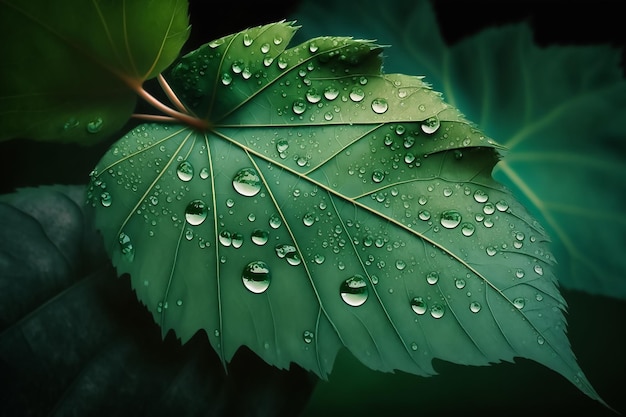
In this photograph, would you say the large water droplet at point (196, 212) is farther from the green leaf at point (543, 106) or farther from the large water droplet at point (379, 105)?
the green leaf at point (543, 106)

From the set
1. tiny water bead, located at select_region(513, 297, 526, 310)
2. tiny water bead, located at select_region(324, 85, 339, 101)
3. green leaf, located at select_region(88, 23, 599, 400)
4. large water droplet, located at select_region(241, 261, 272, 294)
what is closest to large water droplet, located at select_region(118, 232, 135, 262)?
green leaf, located at select_region(88, 23, 599, 400)

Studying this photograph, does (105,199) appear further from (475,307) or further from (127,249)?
(475,307)

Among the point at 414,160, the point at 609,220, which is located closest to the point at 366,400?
the point at 414,160

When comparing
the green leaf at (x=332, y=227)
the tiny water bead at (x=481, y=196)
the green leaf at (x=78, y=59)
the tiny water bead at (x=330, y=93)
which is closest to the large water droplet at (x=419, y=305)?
the green leaf at (x=332, y=227)

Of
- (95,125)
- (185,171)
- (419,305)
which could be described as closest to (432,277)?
(419,305)

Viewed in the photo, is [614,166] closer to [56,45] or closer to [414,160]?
[414,160]

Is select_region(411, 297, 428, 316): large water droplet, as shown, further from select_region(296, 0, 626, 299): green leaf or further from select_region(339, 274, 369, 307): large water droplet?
select_region(296, 0, 626, 299): green leaf
